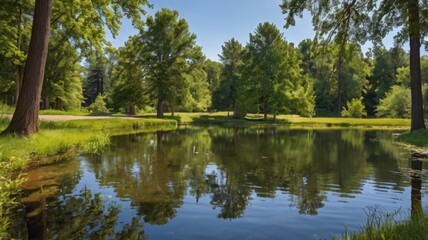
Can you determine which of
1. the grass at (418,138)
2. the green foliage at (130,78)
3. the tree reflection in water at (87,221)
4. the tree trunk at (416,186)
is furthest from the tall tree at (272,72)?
the tree reflection in water at (87,221)

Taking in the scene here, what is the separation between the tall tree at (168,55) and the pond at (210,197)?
37573mm

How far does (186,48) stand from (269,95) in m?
15.6

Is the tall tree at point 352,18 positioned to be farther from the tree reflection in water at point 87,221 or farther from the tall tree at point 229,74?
the tall tree at point 229,74

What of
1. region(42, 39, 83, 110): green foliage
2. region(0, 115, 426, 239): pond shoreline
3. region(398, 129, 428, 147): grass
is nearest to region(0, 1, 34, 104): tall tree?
region(0, 115, 426, 239): pond shoreline

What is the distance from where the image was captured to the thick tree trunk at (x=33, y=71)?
13.2 meters

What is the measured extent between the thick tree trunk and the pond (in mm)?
2484

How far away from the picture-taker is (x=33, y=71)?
13.3 m

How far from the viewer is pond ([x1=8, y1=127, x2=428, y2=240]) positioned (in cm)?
625

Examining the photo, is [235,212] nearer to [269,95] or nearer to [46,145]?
[46,145]

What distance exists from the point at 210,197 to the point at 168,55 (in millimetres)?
46358

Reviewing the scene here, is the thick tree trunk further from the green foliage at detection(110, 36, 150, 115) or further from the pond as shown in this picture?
the green foliage at detection(110, 36, 150, 115)

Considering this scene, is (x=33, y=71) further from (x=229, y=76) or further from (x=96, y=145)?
(x=229, y=76)

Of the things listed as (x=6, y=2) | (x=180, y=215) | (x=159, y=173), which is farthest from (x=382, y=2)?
(x=6, y=2)

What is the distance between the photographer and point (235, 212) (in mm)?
7422
